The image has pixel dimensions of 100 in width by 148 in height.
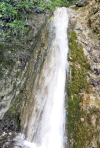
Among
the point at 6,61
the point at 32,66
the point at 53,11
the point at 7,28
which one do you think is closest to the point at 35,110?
the point at 32,66

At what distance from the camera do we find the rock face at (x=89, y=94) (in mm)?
2635

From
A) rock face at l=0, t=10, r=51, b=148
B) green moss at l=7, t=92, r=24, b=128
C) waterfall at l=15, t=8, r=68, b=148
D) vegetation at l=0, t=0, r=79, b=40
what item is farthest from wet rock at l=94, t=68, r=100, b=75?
vegetation at l=0, t=0, r=79, b=40

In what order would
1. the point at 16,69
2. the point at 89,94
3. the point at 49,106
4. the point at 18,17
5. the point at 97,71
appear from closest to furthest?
the point at 89,94
the point at 49,106
the point at 97,71
the point at 16,69
the point at 18,17

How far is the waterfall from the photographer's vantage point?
2934 mm

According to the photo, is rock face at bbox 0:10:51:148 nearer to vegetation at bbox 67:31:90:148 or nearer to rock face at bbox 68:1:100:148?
vegetation at bbox 67:31:90:148

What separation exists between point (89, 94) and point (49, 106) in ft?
3.99

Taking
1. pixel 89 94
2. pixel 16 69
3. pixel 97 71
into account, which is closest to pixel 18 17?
pixel 16 69

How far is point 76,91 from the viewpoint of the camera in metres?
3.12

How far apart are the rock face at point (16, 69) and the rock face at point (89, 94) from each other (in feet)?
5.34

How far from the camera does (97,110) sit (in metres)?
2.73

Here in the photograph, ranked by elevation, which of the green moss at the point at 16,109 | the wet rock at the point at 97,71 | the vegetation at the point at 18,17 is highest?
the vegetation at the point at 18,17

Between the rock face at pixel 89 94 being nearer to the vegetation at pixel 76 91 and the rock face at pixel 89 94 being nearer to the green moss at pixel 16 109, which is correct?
the vegetation at pixel 76 91

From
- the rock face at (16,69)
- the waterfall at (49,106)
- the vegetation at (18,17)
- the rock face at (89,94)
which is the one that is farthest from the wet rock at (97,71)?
the vegetation at (18,17)

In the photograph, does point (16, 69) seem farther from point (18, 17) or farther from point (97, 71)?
point (97, 71)
